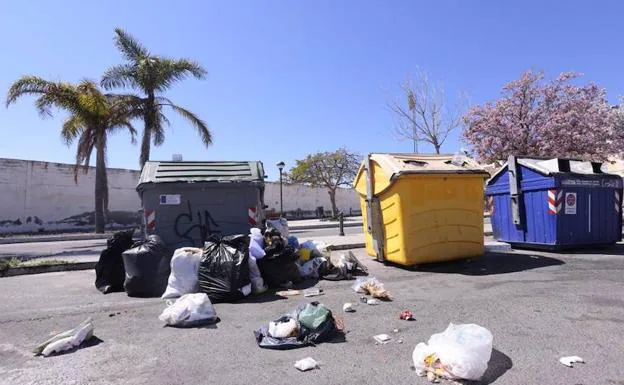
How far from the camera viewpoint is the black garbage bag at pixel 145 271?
594cm

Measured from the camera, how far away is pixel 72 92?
19703 millimetres

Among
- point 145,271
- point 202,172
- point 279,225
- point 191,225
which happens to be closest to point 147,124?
point 202,172

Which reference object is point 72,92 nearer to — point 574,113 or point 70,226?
point 70,226

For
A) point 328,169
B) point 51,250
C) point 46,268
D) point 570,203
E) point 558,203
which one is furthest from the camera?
point 328,169

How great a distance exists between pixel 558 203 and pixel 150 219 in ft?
24.0

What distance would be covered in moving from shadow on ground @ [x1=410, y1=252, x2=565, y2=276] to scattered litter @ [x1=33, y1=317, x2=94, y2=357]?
5.06m

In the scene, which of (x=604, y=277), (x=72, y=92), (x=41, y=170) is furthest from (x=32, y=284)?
(x=41, y=170)

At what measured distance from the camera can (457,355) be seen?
3.09 metres

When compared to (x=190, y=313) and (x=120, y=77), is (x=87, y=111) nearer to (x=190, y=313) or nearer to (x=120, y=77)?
(x=120, y=77)

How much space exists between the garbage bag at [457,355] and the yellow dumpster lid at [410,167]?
412 centimetres

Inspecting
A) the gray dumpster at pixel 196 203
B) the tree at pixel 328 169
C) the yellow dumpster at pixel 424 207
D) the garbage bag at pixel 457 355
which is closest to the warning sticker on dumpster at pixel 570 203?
the yellow dumpster at pixel 424 207

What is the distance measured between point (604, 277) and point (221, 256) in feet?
16.9

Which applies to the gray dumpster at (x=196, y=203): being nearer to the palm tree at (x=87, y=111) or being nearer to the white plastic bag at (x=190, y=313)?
the white plastic bag at (x=190, y=313)

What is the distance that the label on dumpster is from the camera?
25.0 ft
